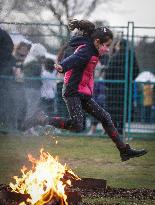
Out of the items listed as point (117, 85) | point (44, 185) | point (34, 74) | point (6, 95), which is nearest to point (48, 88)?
point (34, 74)

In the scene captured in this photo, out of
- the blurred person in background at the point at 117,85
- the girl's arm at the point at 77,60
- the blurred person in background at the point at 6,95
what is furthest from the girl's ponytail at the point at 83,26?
the blurred person in background at the point at 117,85

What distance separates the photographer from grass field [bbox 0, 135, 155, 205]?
32.4 ft

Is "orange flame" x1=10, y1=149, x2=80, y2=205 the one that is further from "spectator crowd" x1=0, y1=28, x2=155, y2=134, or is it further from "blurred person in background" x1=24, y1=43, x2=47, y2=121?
"blurred person in background" x1=24, y1=43, x2=47, y2=121

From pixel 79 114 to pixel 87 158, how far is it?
265cm

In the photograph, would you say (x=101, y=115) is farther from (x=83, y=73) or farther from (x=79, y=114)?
(x=83, y=73)

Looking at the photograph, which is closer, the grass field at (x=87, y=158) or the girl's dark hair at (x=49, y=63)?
the grass field at (x=87, y=158)

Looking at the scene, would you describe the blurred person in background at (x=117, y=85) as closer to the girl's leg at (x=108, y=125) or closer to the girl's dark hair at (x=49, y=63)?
the girl's dark hair at (x=49, y=63)

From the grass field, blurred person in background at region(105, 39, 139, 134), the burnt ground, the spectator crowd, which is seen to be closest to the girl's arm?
the burnt ground

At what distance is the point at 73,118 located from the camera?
952 cm

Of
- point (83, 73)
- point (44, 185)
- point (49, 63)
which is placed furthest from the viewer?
point (49, 63)

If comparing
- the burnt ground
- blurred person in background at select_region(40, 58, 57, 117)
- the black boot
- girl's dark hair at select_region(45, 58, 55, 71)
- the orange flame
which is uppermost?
Result: girl's dark hair at select_region(45, 58, 55, 71)

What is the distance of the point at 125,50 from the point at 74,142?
2592mm

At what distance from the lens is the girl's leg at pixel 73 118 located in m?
9.42

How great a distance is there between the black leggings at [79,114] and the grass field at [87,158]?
32.0 inches
